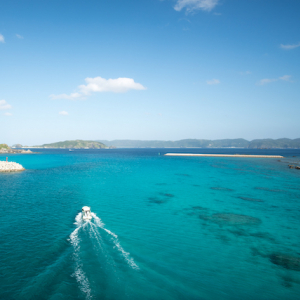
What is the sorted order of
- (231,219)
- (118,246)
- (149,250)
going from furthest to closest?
(231,219) → (118,246) → (149,250)

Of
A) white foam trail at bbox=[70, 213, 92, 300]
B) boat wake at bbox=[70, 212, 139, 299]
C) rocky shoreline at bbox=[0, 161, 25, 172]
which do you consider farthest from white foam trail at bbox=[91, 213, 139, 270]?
rocky shoreline at bbox=[0, 161, 25, 172]

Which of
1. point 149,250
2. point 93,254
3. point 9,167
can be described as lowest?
point 149,250

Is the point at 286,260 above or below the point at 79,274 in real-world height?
below

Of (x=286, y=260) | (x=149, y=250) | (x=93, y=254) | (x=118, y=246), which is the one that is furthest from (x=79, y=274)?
(x=286, y=260)

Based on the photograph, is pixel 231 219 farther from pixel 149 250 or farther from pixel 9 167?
pixel 9 167

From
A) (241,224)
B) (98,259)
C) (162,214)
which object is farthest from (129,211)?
(241,224)

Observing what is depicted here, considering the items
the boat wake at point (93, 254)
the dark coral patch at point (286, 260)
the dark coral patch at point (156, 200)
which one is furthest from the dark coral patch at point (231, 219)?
the boat wake at point (93, 254)

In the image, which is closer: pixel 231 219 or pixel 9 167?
pixel 231 219

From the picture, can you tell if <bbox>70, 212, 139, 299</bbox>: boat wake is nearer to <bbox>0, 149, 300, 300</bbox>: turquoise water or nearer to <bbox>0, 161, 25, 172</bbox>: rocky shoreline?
Answer: <bbox>0, 149, 300, 300</bbox>: turquoise water

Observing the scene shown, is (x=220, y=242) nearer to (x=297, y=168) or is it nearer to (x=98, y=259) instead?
(x=98, y=259)
